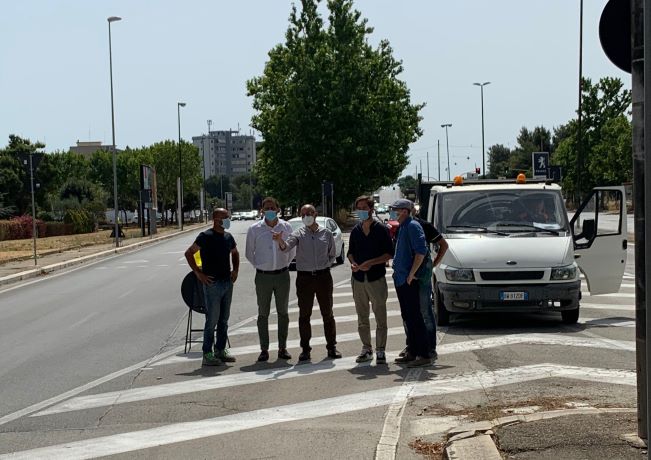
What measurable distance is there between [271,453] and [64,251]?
37780 mm

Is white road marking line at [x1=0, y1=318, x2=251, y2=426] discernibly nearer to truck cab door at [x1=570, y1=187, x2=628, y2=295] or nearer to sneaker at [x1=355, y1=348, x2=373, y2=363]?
sneaker at [x1=355, y1=348, x2=373, y2=363]

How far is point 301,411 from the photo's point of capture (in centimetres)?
798

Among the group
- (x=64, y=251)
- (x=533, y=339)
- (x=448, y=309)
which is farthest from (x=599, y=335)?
(x=64, y=251)

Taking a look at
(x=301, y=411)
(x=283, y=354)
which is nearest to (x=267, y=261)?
(x=283, y=354)

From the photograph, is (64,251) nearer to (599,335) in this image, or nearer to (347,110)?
(347,110)

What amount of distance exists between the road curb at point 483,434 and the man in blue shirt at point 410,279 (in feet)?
9.65

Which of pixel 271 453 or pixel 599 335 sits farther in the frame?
pixel 599 335

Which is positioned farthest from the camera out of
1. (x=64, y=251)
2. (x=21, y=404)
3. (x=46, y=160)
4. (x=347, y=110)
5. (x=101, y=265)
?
(x=46, y=160)

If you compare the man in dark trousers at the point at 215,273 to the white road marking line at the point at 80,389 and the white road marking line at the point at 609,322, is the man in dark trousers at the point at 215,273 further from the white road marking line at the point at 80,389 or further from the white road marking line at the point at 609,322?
the white road marking line at the point at 609,322

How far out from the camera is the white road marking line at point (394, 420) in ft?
21.2

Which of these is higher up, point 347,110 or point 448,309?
point 347,110

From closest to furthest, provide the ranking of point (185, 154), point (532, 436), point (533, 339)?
point (532, 436) → point (533, 339) → point (185, 154)

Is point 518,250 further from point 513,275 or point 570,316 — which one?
point 570,316

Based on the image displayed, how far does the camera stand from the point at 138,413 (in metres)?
8.14
